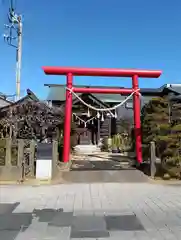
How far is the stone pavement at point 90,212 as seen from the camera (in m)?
5.69

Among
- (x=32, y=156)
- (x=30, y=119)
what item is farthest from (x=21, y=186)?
(x=30, y=119)

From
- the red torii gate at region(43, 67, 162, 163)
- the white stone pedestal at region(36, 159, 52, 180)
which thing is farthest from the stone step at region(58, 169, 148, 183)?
the red torii gate at region(43, 67, 162, 163)

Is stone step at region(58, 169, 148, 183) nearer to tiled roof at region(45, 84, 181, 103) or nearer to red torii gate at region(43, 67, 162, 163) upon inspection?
red torii gate at region(43, 67, 162, 163)

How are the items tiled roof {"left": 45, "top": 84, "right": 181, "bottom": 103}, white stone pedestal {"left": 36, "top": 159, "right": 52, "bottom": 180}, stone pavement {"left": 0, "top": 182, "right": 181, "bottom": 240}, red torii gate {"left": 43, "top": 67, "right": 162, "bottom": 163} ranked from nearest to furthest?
1. stone pavement {"left": 0, "top": 182, "right": 181, "bottom": 240}
2. white stone pedestal {"left": 36, "top": 159, "right": 52, "bottom": 180}
3. red torii gate {"left": 43, "top": 67, "right": 162, "bottom": 163}
4. tiled roof {"left": 45, "top": 84, "right": 181, "bottom": 103}

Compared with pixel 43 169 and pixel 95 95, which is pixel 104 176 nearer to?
pixel 43 169

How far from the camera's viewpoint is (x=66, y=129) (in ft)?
50.8

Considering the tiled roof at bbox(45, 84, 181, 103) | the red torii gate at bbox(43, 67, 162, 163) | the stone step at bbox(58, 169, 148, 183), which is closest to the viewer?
the stone step at bbox(58, 169, 148, 183)

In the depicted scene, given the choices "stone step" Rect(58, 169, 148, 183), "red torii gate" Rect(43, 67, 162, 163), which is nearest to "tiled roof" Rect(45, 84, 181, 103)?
"red torii gate" Rect(43, 67, 162, 163)

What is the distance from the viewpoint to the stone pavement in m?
5.69

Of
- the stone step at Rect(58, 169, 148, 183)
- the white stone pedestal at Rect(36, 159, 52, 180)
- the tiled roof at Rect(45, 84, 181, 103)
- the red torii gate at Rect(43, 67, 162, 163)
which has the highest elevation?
the tiled roof at Rect(45, 84, 181, 103)

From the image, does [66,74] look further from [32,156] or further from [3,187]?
[3,187]

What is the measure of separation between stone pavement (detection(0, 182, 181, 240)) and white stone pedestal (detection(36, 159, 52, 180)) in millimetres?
1157

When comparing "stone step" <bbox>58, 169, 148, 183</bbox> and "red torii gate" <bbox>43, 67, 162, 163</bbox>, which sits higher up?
"red torii gate" <bbox>43, 67, 162, 163</bbox>

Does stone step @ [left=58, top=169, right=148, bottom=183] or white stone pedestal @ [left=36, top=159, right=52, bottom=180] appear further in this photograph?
stone step @ [left=58, top=169, right=148, bottom=183]
